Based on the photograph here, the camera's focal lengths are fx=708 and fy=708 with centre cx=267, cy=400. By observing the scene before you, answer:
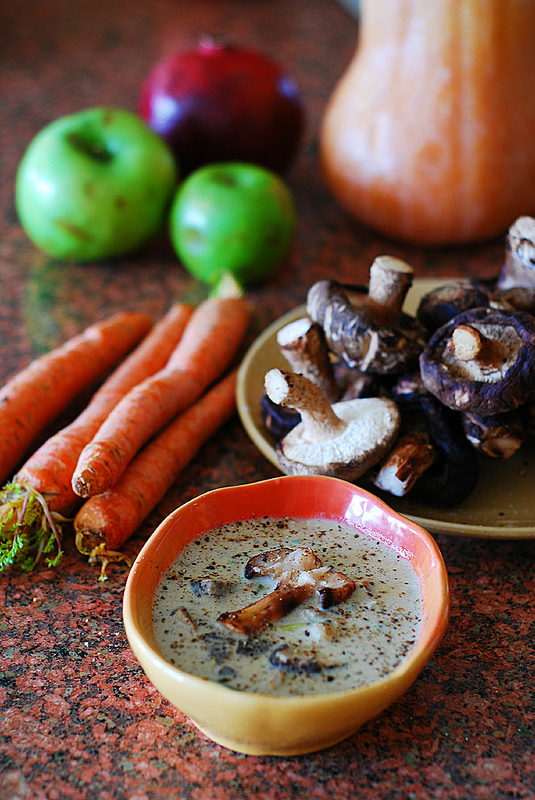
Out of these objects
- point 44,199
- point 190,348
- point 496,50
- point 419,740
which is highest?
point 496,50

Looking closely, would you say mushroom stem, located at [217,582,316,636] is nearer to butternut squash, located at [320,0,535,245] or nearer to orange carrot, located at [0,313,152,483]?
orange carrot, located at [0,313,152,483]

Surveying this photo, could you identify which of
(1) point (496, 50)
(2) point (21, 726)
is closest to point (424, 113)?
(1) point (496, 50)

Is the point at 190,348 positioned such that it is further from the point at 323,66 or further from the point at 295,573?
the point at 323,66

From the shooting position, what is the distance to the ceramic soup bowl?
466mm

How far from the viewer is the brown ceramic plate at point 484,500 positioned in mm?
685

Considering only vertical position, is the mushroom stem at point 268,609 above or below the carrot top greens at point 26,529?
above

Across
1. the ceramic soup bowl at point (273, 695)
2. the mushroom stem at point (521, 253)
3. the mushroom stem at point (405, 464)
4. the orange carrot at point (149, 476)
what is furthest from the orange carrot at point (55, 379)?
the mushroom stem at point (521, 253)

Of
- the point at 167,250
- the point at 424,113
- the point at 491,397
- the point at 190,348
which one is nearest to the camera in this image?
the point at 491,397

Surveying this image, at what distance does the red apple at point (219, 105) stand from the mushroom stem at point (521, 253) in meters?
0.73

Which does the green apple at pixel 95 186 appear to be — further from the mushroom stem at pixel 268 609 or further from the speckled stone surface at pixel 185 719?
the mushroom stem at pixel 268 609

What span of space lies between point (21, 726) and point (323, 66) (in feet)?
6.42

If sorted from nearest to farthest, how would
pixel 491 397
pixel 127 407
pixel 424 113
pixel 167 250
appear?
1. pixel 491 397
2. pixel 127 407
3. pixel 424 113
4. pixel 167 250

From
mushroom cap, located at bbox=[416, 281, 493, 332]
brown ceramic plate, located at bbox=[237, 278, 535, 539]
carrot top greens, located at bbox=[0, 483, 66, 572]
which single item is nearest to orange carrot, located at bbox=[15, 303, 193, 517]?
carrot top greens, located at bbox=[0, 483, 66, 572]

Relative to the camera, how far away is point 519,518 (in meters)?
0.73
